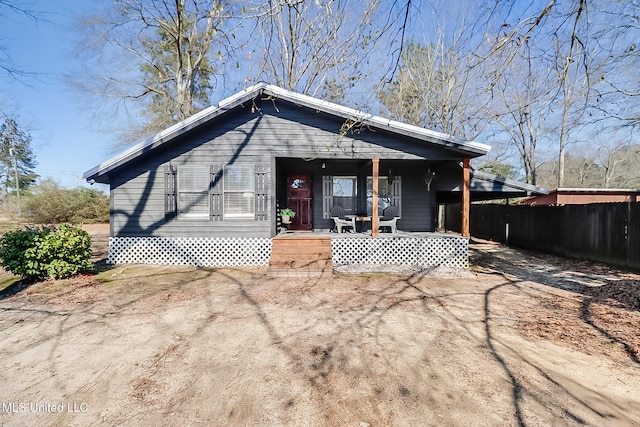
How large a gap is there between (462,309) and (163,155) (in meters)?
8.21

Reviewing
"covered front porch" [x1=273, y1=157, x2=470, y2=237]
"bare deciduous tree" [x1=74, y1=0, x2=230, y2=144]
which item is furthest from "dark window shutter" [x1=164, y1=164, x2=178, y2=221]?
"bare deciduous tree" [x1=74, y1=0, x2=230, y2=144]

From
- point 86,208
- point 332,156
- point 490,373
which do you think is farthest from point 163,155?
point 86,208

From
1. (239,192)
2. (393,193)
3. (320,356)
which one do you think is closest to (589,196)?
(393,193)

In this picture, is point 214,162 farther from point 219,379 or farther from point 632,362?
point 632,362

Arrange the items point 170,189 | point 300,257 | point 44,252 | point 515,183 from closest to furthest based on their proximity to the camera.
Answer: point 44,252 < point 300,257 < point 170,189 < point 515,183

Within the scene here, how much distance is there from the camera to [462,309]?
463cm

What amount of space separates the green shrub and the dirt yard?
→ 465 millimetres

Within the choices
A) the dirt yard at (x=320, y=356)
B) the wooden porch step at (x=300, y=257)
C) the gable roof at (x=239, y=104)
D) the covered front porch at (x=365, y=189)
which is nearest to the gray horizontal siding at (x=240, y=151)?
the gable roof at (x=239, y=104)

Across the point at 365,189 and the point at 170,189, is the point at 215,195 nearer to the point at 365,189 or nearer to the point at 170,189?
the point at 170,189

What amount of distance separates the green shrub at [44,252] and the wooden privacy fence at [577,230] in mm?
13203

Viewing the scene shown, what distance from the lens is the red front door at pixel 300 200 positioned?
10.4 m

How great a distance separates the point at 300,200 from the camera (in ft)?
34.5

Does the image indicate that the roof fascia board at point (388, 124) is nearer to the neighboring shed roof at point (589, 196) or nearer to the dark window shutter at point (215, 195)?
the dark window shutter at point (215, 195)

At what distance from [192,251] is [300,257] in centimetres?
321
